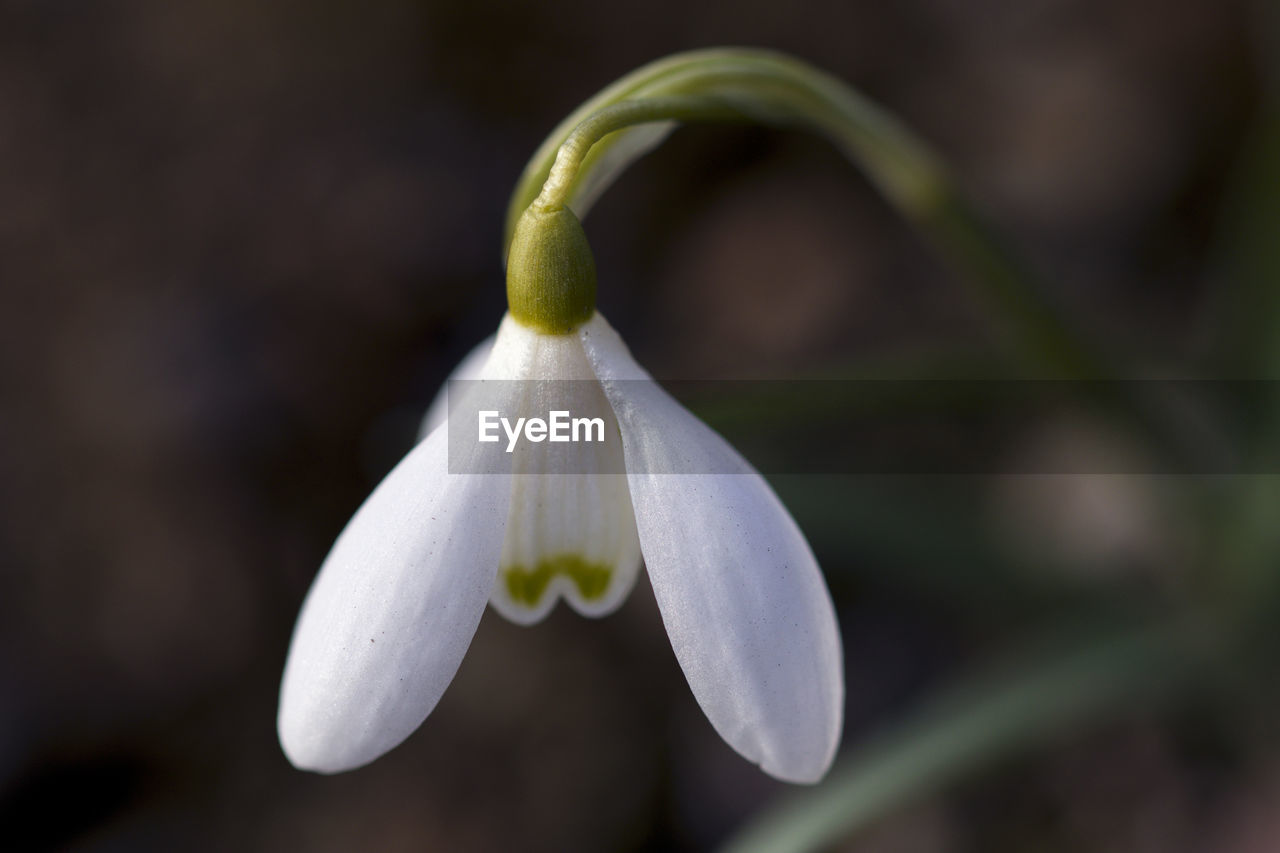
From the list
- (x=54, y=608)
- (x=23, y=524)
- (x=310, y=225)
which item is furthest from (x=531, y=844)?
(x=310, y=225)

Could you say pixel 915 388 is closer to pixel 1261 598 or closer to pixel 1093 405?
pixel 1093 405

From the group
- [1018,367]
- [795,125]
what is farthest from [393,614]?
[1018,367]

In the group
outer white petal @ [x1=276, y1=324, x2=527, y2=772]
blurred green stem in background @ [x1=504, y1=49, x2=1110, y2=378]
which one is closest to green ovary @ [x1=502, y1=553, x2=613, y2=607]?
outer white petal @ [x1=276, y1=324, x2=527, y2=772]

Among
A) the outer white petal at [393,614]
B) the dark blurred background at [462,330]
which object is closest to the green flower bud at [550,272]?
the outer white petal at [393,614]

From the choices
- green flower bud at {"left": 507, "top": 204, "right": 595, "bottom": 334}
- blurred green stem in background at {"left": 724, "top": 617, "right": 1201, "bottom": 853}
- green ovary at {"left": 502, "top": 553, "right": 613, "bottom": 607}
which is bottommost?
blurred green stem in background at {"left": 724, "top": 617, "right": 1201, "bottom": 853}

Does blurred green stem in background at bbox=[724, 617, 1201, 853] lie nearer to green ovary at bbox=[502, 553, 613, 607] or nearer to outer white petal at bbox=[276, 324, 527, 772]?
green ovary at bbox=[502, 553, 613, 607]

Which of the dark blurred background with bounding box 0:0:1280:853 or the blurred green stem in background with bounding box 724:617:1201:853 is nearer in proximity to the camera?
the blurred green stem in background with bounding box 724:617:1201:853

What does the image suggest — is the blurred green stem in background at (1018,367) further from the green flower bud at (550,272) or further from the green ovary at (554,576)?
the green ovary at (554,576)

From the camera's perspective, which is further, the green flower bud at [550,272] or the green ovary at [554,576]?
the green ovary at [554,576]
